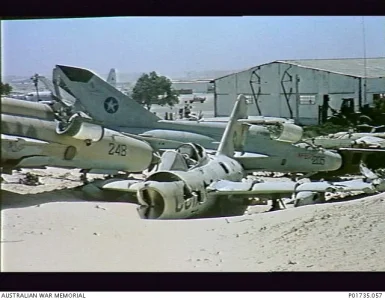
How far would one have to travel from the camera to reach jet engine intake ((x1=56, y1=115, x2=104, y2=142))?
8.48 ft

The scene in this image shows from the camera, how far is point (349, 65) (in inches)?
107

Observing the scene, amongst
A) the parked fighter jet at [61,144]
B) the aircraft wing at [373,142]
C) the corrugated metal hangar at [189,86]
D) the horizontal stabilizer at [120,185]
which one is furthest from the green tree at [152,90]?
the aircraft wing at [373,142]

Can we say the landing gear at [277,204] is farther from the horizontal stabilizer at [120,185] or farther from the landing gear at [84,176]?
the landing gear at [84,176]

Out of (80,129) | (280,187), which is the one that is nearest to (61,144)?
(80,129)

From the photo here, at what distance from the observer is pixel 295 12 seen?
8.64 feet

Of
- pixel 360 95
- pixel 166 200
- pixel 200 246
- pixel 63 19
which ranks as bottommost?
pixel 200 246

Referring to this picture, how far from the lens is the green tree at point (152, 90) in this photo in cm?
265

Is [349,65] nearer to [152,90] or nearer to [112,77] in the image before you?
[152,90]

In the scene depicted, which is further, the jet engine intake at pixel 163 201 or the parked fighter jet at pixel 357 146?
the parked fighter jet at pixel 357 146

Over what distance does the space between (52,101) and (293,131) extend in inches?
39.3

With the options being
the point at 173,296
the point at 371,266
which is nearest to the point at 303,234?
the point at 371,266

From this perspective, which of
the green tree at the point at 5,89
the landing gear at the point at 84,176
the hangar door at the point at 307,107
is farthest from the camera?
the hangar door at the point at 307,107

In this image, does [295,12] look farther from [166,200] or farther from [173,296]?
[173,296]

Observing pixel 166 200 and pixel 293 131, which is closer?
pixel 166 200
